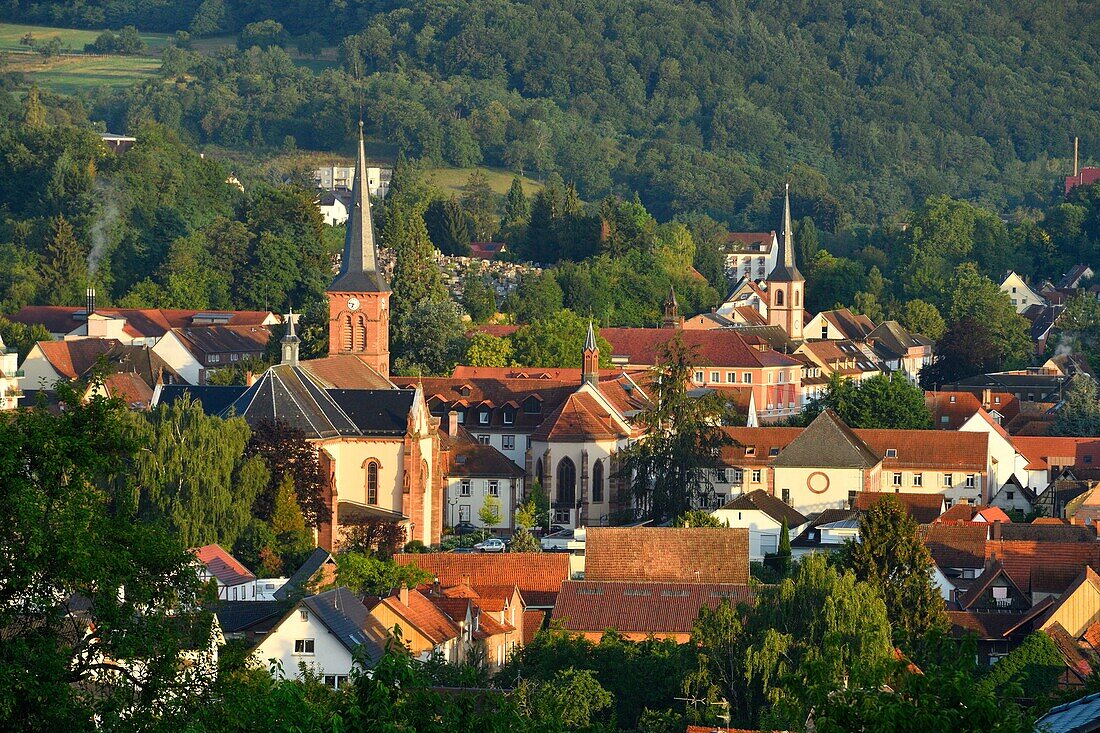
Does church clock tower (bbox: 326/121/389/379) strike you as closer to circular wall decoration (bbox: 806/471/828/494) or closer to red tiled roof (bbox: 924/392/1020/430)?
circular wall decoration (bbox: 806/471/828/494)

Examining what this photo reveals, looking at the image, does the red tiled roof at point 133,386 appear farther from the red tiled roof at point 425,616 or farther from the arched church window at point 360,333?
the red tiled roof at point 425,616

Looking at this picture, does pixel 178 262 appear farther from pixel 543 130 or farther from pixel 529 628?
pixel 543 130

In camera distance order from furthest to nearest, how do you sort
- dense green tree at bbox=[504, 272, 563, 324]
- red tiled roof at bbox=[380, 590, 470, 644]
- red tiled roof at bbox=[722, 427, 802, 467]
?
dense green tree at bbox=[504, 272, 563, 324] → red tiled roof at bbox=[722, 427, 802, 467] → red tiled roof at bbox=[380, 590, 470, 644]

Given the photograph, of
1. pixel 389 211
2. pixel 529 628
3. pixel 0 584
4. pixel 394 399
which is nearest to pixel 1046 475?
pixel 394 399

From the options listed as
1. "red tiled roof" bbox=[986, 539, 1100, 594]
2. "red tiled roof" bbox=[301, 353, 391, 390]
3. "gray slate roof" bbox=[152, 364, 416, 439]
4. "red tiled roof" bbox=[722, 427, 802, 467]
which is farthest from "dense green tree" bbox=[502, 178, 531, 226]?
"red tiled roof" bbox=[986, 539, 1100, 594]

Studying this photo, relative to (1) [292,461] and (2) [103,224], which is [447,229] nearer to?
(2) [103,224]
